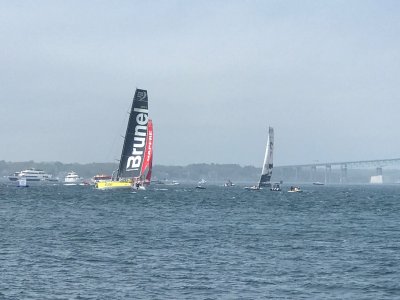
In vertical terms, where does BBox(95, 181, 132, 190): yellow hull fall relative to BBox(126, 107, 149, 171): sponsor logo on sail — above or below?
below

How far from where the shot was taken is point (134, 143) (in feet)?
451

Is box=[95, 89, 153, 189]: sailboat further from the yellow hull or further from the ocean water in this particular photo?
the ocean water

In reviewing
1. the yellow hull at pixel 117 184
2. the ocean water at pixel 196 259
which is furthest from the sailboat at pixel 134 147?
the ocean water at pixel 196 259

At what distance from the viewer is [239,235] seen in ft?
195

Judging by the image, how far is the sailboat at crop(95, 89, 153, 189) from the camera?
137 meters

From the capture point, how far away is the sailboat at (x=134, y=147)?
137 m

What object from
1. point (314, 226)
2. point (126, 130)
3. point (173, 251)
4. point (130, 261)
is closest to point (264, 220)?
point (314, 226)

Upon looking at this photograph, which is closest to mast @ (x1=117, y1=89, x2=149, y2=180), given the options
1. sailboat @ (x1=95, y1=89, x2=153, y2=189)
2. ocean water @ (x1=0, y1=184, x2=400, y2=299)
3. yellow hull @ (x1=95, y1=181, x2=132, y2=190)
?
sailboat @ (x1=95, y1=89, x2=153, y2=189)

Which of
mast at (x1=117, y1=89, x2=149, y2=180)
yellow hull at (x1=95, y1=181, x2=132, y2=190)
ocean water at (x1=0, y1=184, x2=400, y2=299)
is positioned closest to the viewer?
ocean water at (x1=0, y1=184, x2=400, y2=299)

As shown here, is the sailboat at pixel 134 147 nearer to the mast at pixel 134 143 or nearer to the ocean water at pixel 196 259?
the mast at pixel 134 143

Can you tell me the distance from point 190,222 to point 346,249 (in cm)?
2484

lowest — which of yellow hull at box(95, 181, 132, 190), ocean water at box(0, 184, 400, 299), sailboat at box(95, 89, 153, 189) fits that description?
ocean water at box(0, 184, 400, 299)

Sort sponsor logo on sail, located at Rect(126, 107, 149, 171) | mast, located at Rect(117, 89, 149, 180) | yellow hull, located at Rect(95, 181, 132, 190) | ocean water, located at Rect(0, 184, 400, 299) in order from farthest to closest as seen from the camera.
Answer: yellow hull, located at Rect(95, 181, 132, 190), sponsor logo on sail, located at Rect(126, 107, 149, 171), mast, located at Rect(117, 89, 149, 180), ocean water, located at Rect(0, 184, 400, 299)

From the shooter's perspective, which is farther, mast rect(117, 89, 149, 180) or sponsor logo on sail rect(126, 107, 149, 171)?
sponsor logo on sail rect(126, 107, 149, 171)
